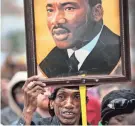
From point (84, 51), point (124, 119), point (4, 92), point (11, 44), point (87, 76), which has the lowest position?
point (124, 119)

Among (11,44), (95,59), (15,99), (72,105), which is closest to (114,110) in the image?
(72,105)

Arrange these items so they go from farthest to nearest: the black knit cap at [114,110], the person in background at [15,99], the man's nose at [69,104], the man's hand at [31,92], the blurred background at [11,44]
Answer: the blurred background at [11,44] < the person in background at [15,99] < the black knit cap at [114,110] < the man's nose at [69,104] < the man's hand at [31,92]

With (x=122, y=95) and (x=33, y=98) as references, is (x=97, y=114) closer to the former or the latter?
(x=122, y=95)

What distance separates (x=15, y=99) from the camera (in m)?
3.79

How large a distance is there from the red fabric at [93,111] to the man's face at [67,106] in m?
0.15

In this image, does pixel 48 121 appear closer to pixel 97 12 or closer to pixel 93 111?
pixel 93 111

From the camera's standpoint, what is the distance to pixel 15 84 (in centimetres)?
375

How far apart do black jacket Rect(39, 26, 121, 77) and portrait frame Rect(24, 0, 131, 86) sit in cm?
3

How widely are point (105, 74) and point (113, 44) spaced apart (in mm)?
137

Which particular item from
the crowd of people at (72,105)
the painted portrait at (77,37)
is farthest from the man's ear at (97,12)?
the crowd of people at (72,105)

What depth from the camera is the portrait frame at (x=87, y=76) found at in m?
2.54

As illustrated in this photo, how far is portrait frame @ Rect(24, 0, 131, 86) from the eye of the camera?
8.34 ft

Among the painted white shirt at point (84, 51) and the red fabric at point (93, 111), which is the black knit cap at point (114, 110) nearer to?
the red fabric at point (93, 111)

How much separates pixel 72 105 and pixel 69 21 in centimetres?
39
